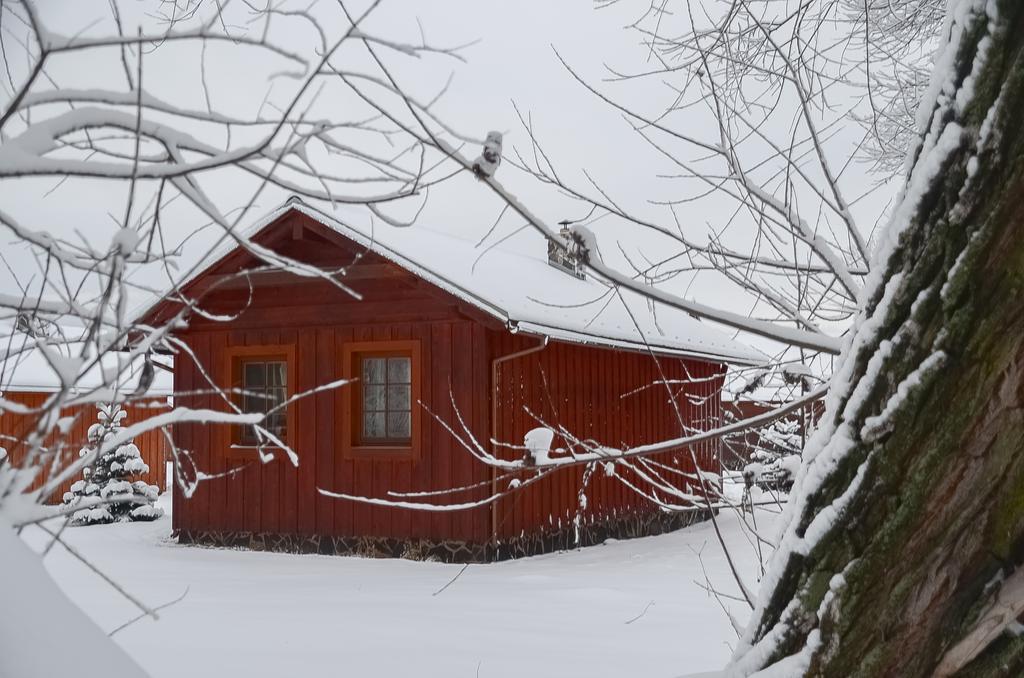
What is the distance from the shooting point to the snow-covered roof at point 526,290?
9.58 metres

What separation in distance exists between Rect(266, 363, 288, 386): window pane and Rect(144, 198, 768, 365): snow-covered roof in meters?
1.44

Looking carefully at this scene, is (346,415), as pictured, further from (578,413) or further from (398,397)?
(578,413)

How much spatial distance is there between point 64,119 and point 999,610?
6.06 feet

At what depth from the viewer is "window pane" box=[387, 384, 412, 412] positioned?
10.8 meters

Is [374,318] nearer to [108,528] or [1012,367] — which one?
[108,528]

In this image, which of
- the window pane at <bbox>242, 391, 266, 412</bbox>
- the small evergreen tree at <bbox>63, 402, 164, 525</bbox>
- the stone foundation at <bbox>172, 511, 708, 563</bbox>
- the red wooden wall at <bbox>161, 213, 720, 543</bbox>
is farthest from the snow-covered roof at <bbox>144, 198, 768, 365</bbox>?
the small evergreen tree at <bbox>63, 402, 164, 525</bbox>

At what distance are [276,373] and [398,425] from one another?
1899mm

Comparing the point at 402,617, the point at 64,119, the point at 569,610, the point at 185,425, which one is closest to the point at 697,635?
the point at 569,610

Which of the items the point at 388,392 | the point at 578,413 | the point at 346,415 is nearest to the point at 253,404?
the point at 346,415

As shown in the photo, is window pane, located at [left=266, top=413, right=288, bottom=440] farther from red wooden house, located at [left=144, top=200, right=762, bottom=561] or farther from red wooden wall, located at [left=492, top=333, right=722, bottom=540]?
red wooden wall, located at [left=492, top=333, right=722, bottom=540]

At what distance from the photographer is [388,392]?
1092 centimetres

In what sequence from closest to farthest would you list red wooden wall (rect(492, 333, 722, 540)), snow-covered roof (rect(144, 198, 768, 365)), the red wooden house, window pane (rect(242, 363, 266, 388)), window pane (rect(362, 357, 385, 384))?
snow-covered roof (rect(144, 198, 768, 365))
the red wooden house
red wooden wall (rect(492, 333, 722, 540))
window pane (rect(362, 357, 385, 384))
window pane (rect(242, 363, 266, 388))

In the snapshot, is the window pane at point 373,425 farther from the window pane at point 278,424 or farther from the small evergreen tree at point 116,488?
the small evergreen tree at point 116,488

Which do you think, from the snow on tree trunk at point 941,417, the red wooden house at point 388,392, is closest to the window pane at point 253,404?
the red wooden house at point 388,392
